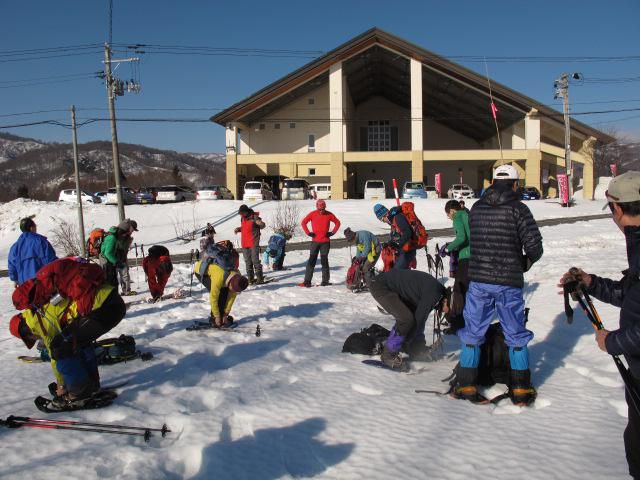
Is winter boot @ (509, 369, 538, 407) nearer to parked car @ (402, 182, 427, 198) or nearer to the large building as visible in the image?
parked car @ (402, 182, 427, 198)

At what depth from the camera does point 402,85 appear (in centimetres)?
4100

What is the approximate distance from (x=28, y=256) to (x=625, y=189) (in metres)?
6.58

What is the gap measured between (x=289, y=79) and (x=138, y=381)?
110 feet

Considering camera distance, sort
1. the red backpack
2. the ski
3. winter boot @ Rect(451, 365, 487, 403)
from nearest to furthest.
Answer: the ski, winter boot @ Rect(451, 365, 487, 403), the red backpack

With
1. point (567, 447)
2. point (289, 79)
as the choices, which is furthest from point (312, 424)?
point (289, 79)

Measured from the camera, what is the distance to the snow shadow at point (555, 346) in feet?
17.3

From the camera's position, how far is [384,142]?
45000mm

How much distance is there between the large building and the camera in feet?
118

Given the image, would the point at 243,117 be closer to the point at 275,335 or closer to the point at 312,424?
the point at 275,335

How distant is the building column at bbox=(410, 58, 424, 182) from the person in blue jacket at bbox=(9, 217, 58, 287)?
32263 millimetres

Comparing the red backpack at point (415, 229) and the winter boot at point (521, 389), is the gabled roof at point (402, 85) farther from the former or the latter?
the winter boot at point (521, 389)

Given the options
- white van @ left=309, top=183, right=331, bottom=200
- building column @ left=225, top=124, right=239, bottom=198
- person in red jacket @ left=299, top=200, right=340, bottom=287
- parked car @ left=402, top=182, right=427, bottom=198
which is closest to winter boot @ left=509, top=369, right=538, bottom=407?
person in red jacket @ left=299, top=200, right=340, bottom=287

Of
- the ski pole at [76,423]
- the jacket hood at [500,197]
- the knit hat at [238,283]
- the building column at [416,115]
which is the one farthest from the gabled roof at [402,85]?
the ski pole at [76,423]

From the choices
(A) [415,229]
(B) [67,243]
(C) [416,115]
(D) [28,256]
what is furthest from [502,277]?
(C) [416,115]
